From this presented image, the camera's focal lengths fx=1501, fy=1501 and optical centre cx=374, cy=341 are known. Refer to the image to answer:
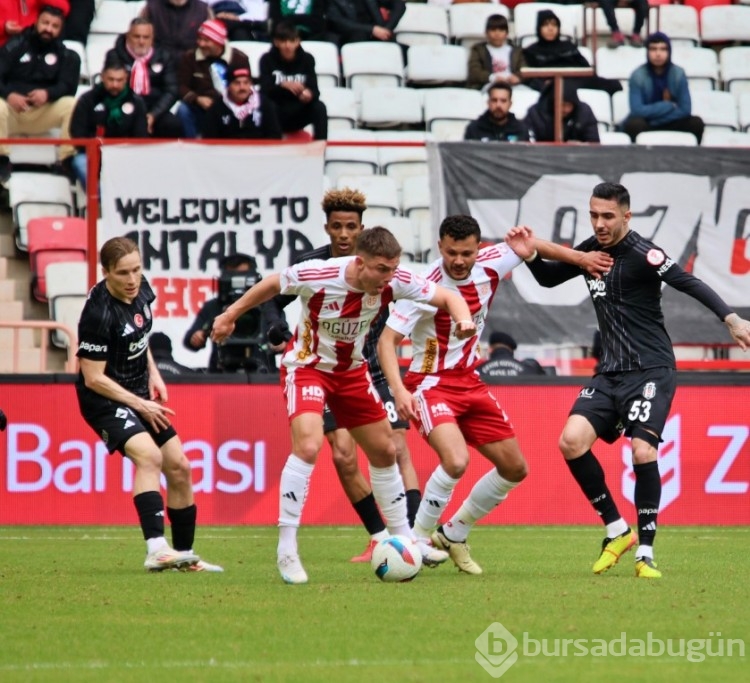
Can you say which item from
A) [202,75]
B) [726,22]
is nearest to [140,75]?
[202,75]

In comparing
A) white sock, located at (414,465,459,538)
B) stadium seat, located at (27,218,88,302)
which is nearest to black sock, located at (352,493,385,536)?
white sock, located at (414,465,459,538)

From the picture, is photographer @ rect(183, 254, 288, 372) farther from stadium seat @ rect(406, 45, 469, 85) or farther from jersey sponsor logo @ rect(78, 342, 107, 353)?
stadium seat @ rect(406, 45, 469, 85)

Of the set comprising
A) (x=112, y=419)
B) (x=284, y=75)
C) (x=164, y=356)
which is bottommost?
(x=112, y=419)

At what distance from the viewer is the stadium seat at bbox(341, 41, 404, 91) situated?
746 inches

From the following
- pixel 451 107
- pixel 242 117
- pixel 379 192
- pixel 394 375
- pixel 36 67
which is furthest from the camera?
pixel 451 107

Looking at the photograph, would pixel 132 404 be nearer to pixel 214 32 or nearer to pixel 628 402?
pixel 628 402

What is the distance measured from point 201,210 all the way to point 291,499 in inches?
233

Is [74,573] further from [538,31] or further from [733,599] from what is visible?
[538,31]

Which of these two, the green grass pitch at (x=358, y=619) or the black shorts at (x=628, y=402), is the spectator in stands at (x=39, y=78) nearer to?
the green grass pitch at (x=358, y=619)

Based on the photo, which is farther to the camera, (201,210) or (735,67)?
(735,67)

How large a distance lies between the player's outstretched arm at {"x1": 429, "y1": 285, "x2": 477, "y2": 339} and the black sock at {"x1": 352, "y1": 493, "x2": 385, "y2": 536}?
1.65 meters

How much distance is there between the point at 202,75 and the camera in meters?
16.2

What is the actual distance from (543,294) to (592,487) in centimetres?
503

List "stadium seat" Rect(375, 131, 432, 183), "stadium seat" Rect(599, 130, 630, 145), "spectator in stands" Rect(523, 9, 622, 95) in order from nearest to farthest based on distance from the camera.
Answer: "stadium seat" Rect(375, 131, 432, 183)
"spectator in stands" Rect(523, 9, 622, 95)
"stadium seat" Rect(599, 130, 630, 145)
